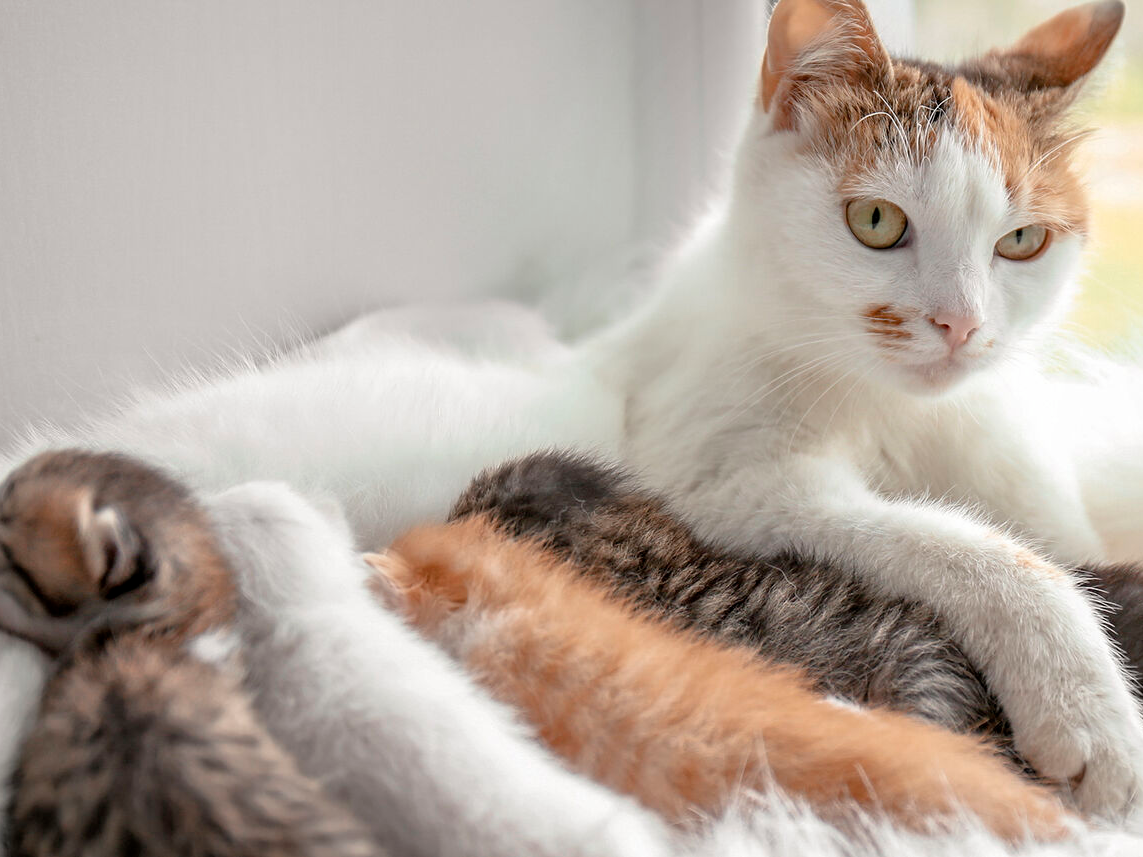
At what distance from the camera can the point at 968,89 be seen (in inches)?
38.3

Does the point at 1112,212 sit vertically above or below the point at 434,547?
below

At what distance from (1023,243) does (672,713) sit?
0.67m

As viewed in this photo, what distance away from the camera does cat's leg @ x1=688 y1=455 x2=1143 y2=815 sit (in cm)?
68

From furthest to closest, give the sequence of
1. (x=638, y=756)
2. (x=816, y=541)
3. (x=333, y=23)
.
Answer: (x=333, y=23)
(x=816, y=541)
(x=638, y=756)

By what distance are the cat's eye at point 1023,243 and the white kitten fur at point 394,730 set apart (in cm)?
70

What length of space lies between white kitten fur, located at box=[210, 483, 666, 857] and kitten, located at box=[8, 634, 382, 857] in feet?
0.08

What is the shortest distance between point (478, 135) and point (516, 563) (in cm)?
120

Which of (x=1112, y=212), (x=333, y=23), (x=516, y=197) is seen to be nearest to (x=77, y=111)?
(x=333, y=23)

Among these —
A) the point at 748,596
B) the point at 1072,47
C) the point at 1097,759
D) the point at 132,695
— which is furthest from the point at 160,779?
the point at 1072,47

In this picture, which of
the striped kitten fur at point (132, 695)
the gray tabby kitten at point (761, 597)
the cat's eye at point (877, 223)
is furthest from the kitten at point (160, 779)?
the cat's eye at point (877, 223)

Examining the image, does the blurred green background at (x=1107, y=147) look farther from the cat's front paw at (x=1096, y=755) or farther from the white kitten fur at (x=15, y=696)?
the white kitten fur at (x=15, y=696)

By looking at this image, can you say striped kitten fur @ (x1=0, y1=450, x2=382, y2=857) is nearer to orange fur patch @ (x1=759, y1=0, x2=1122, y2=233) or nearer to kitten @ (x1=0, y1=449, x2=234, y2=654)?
kitten @ (x1=0, y1=449, x2=234, y2=654)

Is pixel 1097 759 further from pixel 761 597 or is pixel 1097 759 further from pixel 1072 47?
pixel 1072 47

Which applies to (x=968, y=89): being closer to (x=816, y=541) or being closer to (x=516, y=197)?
(x=816, y=541)
